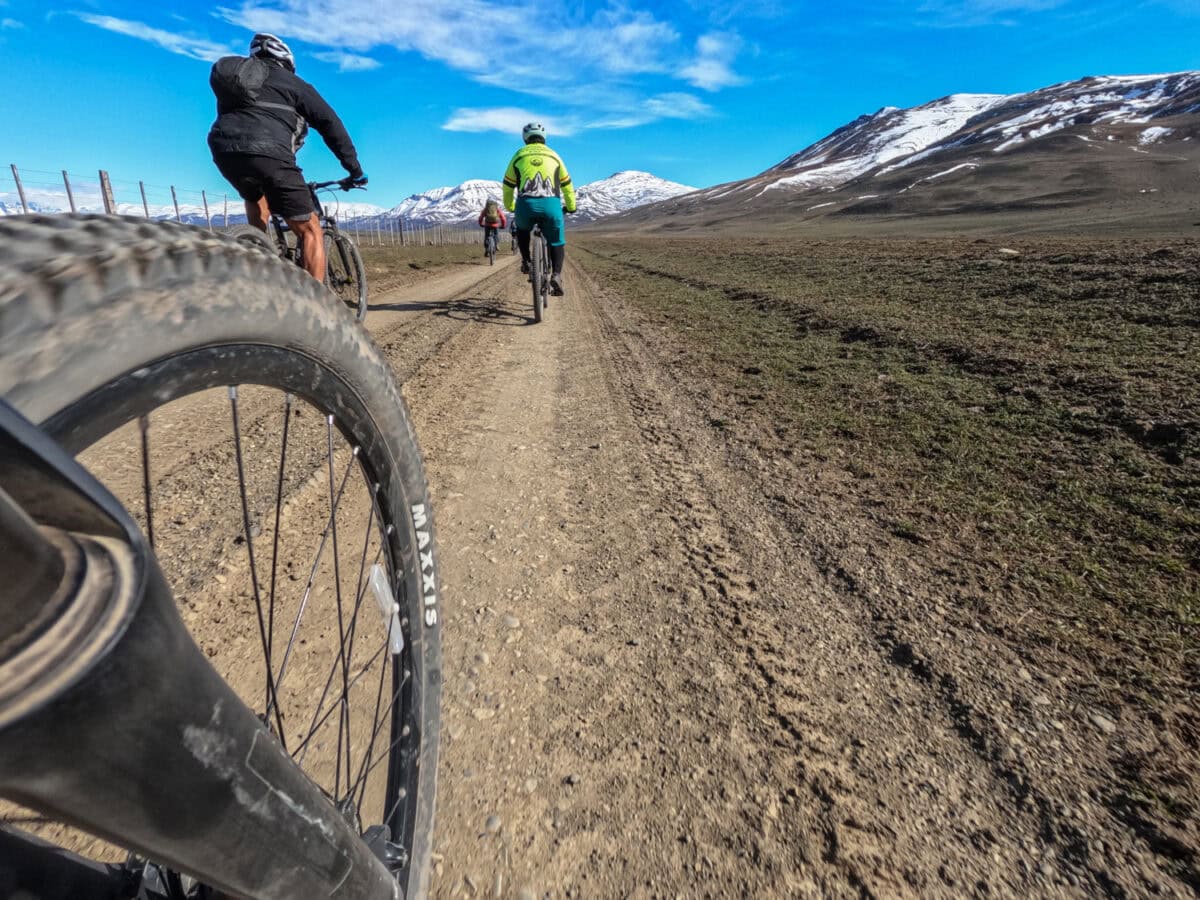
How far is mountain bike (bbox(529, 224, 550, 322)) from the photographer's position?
7762mm

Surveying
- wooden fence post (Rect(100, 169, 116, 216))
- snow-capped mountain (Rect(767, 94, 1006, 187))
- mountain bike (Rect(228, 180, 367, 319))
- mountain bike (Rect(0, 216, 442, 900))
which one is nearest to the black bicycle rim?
mountain bike (Rect(0, 216, 442, 900))

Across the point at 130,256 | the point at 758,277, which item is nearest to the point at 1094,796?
the point at 130,256

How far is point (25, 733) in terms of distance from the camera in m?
0.37

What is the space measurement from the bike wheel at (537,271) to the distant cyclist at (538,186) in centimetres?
26

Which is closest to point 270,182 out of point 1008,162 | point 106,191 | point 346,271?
point 346,271

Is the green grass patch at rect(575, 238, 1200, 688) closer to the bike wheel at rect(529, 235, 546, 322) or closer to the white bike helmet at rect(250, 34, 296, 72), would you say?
the bike wheel at rect(529, 235, 546, 322)

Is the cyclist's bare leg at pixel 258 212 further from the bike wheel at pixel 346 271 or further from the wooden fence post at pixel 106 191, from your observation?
the wooden fence post at pixel 106 191

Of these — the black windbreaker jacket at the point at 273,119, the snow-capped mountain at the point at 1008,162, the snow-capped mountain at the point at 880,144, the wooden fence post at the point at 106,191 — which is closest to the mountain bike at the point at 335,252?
the black windbreaker jacket at the point at 273,119

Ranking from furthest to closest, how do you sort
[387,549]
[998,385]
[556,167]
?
[556,167] < [998,385] < [387,549]

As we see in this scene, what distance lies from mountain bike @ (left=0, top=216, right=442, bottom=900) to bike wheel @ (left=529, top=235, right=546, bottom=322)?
6.91 m

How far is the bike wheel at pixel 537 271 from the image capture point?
775 centimetres

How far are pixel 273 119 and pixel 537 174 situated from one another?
3.85 meters

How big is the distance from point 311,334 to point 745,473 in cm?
261

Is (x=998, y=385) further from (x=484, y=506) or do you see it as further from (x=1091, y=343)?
(x=484, y=506)
